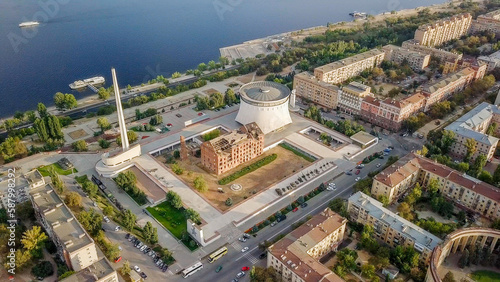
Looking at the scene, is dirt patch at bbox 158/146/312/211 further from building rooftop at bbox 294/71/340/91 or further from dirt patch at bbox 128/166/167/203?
building rooftop at bbox 294/71/340/91

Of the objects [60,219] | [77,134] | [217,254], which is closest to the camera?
[60,219]

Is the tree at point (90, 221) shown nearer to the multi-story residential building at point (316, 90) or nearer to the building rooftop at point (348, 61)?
the multi-story residential building at point (316, 90)

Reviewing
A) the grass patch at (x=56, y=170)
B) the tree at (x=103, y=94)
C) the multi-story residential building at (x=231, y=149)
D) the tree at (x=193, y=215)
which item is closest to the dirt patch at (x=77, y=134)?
the grass patch at (x=56, y=170)

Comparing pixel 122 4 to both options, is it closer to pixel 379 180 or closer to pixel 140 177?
pixel 140 177

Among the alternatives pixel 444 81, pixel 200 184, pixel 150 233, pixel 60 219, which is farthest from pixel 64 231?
pixel 444 81

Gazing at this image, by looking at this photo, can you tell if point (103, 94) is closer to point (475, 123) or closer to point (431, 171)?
point (431, 171)

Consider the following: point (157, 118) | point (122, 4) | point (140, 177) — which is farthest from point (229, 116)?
point (122, 4)
